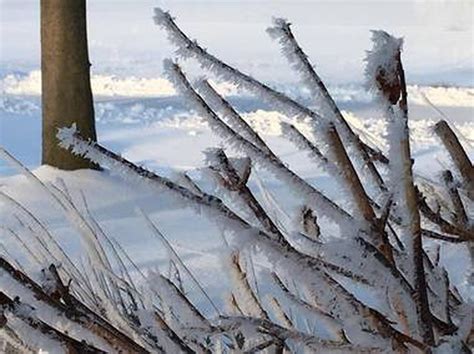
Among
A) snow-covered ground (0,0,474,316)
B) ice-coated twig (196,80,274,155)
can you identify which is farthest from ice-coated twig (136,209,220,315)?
ice-coated twig (196,80,274,155)

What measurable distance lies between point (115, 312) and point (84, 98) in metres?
4.54

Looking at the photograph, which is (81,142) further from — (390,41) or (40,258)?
(40,258)

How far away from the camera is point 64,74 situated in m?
5.79

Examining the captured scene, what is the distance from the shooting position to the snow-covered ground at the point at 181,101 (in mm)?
4422

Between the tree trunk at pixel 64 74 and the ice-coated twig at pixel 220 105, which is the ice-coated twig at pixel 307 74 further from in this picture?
the tree trunk at pixel 64 74

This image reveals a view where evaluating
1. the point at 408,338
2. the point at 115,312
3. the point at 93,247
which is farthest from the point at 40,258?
the point at 408,338

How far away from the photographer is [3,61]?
580 inches

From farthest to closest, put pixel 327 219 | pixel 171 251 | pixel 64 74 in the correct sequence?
1. pixel 64 74
2. pixel 171 251
3. pixel 327 219

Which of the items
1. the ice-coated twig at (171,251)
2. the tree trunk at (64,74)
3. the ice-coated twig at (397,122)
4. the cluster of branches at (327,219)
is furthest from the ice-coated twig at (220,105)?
the tree trunk at (64,74)

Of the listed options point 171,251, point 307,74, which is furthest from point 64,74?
point 307,74

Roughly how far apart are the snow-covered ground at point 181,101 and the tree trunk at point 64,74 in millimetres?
129

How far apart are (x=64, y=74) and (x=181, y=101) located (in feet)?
16.4

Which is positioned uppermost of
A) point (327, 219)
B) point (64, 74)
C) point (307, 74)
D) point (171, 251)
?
point (64, 74)

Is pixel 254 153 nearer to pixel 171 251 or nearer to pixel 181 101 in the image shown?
pixel 181 101
